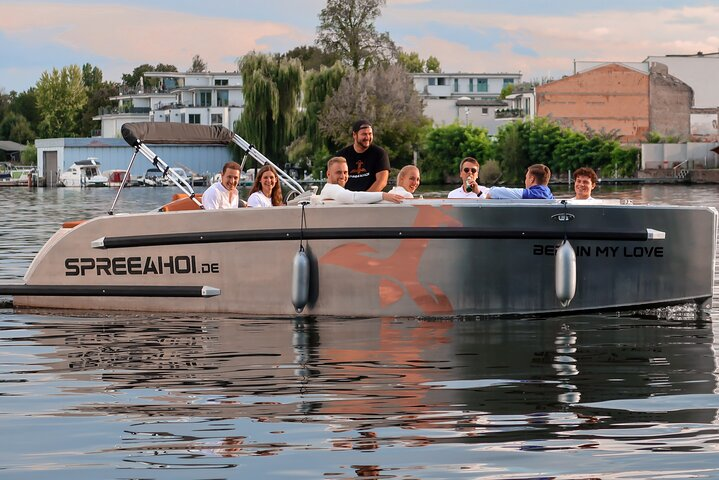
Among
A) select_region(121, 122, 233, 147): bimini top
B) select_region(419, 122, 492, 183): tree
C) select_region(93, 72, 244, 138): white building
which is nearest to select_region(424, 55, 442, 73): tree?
select_region(93, 72, 244, 138): white building

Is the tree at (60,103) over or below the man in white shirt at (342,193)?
over

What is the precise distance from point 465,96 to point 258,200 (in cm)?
11098

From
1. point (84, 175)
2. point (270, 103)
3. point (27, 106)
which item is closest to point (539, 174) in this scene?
point (270, 103)

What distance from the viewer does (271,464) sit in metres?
6.57

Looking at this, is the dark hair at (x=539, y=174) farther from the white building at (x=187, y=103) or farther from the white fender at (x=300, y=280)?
the white building at (x=187, y=103)

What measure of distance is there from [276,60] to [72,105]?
61146mm

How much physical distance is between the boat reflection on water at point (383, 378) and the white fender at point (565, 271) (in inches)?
12.7

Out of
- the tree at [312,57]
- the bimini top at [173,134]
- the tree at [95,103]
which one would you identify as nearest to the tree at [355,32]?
the tree at [312,57]

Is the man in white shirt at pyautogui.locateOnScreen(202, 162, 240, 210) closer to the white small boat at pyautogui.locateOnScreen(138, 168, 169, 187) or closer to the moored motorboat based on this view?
the moored motorboat

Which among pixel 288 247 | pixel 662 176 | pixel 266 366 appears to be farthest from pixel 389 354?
pixel 662 176

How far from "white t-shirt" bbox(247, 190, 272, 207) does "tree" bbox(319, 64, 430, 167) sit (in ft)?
213

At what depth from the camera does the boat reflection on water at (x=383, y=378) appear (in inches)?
288

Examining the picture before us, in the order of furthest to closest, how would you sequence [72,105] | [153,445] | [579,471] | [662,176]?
1. [72,105]
2. [662,176]
3. [153,445]
4. [579,471]

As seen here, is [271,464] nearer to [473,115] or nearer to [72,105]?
[473,115]
